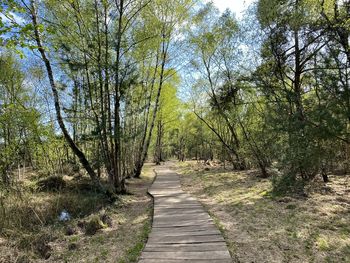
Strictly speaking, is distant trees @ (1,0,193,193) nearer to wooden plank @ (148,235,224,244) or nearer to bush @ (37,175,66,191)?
bush @ (37,175,66,191)

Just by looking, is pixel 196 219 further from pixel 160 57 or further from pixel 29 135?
pixel 160 57

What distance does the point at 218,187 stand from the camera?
912cm

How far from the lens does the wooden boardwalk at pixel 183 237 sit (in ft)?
11.6

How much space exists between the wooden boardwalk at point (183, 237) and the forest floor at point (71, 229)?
0.26 metres

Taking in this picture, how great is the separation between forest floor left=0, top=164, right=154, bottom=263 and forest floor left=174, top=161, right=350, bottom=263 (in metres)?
1.72

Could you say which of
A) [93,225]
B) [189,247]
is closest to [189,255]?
[189,247]

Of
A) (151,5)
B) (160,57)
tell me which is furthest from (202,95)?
(151,5)

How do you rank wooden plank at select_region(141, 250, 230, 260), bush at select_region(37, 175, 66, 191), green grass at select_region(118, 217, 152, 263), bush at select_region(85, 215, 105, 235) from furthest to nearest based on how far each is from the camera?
bush at select_region(37, 175, 66, 191)
bush at select_region(85, 215, 105, 235)
green grass at select_region(118, 217, 152, 263)
wooden plank at select_region(141, 250, 230, 260)

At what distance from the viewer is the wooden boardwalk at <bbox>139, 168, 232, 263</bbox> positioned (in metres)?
3.53

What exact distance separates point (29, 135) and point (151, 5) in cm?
687

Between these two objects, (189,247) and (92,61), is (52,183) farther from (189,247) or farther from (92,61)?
(189,247)

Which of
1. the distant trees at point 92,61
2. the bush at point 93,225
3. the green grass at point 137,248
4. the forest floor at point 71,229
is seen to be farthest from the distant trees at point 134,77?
the green grass at point 137,248

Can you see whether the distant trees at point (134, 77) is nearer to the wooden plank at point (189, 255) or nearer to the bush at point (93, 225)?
the bush at point (93, 225)

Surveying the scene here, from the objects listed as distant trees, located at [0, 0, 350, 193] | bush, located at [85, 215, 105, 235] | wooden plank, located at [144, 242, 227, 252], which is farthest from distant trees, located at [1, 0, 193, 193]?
wooden plank, located at [144, 242, 227, 252]
